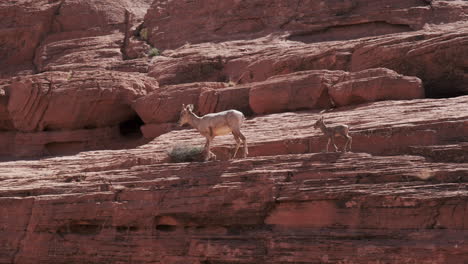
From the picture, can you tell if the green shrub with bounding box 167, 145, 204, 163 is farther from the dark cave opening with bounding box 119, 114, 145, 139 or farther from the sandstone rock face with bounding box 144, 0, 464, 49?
the sandstone rock face with bounding box 144, 0, 464, 49

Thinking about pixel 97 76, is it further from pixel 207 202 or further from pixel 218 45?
pixel 207 202

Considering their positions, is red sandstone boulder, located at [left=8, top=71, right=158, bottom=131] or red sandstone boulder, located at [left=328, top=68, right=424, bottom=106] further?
red sandstone boulder, located at [left=8, top=71, right=158, bottom=131]

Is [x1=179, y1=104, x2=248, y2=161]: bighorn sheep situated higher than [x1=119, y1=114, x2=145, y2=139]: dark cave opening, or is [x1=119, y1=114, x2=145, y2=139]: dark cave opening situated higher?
[x1=179, y1=104, x2=248, y2=161]: bighorn sheep

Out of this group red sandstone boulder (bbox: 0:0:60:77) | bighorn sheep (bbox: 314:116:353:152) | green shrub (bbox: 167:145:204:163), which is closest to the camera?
bighorn sheep (bbox: 314:116:353:152)

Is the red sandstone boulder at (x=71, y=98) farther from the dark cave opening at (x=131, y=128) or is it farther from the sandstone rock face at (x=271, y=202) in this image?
the sandstone rock face at (x=271, y=202)

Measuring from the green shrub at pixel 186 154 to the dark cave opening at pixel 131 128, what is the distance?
30.8 ft

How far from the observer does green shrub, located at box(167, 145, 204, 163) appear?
21.4m

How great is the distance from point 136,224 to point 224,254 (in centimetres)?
295

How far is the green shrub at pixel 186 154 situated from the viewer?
70.2 feet

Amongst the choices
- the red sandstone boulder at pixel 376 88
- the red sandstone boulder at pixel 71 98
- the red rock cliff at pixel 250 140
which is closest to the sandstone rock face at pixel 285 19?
the red rock cliff at pixel 250 140

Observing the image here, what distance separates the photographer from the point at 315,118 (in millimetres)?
22438

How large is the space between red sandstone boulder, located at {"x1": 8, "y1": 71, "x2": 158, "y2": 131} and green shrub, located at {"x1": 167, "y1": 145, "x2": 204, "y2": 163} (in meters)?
8.03

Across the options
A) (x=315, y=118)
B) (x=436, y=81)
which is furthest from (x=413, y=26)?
(x=315, y=118)

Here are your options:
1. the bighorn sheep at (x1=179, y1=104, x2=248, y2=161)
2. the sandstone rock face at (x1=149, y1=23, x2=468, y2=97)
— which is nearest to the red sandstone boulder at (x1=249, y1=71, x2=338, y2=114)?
the sandstone rock face at (x1=149, y1=23, x2=468, y2=97)
